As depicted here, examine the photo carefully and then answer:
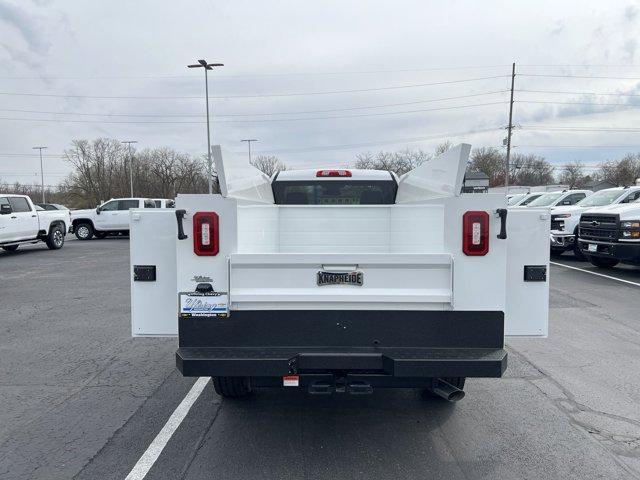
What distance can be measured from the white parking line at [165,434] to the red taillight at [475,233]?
2.57 m

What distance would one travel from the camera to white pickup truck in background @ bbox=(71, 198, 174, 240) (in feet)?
80.7

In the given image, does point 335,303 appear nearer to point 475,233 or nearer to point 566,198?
point 475,233

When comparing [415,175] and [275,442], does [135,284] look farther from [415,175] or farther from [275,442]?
[415,175]

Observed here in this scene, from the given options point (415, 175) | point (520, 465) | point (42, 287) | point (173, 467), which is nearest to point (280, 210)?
point (415, 175)

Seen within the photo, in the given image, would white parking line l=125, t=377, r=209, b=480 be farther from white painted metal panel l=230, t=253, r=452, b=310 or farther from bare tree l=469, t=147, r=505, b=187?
bare tree l=469, t=147, r=505, b=187

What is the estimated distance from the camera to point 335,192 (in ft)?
18.8

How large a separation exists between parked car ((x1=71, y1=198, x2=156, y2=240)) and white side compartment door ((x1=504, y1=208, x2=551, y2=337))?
22979mm

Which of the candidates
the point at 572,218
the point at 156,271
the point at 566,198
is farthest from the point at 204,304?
the point at 566,198

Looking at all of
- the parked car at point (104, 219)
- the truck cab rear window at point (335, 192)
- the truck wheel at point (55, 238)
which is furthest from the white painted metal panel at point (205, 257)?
the parked car at point (104, 219)

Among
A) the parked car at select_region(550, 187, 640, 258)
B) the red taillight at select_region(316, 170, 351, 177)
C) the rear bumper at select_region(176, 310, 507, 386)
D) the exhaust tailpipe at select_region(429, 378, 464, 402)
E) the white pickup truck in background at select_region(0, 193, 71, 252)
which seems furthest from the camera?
the white pickup truck in background at select_region(0, 193, 71, 252)

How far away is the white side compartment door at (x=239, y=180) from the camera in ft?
11.5

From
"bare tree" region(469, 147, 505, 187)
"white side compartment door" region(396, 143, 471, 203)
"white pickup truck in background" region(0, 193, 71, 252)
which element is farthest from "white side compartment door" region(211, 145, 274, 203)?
"bare tree" region(469, 147, 505, 187)

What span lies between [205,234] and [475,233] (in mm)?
1758

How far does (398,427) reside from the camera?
12.9 feet
